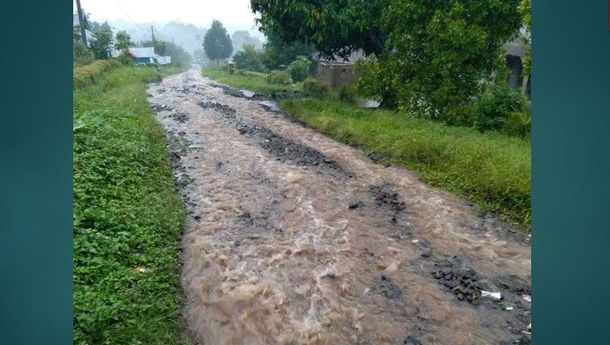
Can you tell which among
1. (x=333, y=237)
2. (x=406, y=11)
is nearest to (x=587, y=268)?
(x=333, y=237)

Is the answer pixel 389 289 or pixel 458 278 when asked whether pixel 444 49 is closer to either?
pixel 458 278

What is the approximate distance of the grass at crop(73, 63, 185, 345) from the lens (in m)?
2.98

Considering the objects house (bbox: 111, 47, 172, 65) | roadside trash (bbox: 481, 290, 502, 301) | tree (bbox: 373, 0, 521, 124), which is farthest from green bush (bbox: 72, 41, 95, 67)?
roadside trash (bbox: 481, 290, 502, 301)

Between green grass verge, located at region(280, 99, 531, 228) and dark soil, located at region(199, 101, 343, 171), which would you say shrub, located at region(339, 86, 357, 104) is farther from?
dark soil, located at region(199, 101, 343, 171)

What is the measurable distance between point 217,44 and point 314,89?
68.1 feet

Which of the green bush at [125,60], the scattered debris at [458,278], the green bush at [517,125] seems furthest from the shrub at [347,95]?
the green bush at [125,60]

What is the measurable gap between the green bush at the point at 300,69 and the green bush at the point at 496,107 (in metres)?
11.7

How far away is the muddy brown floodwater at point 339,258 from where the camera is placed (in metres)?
3.30

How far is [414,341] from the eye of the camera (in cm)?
314

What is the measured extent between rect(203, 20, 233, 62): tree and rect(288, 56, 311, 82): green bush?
1540 cm

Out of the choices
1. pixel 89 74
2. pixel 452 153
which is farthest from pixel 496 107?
pixel 89 74

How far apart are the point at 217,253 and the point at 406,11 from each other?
7.31 metres

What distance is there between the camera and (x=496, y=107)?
8.91 meters

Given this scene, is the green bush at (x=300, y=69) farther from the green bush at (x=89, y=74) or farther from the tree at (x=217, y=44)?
the tree at (x=217, y=44)
